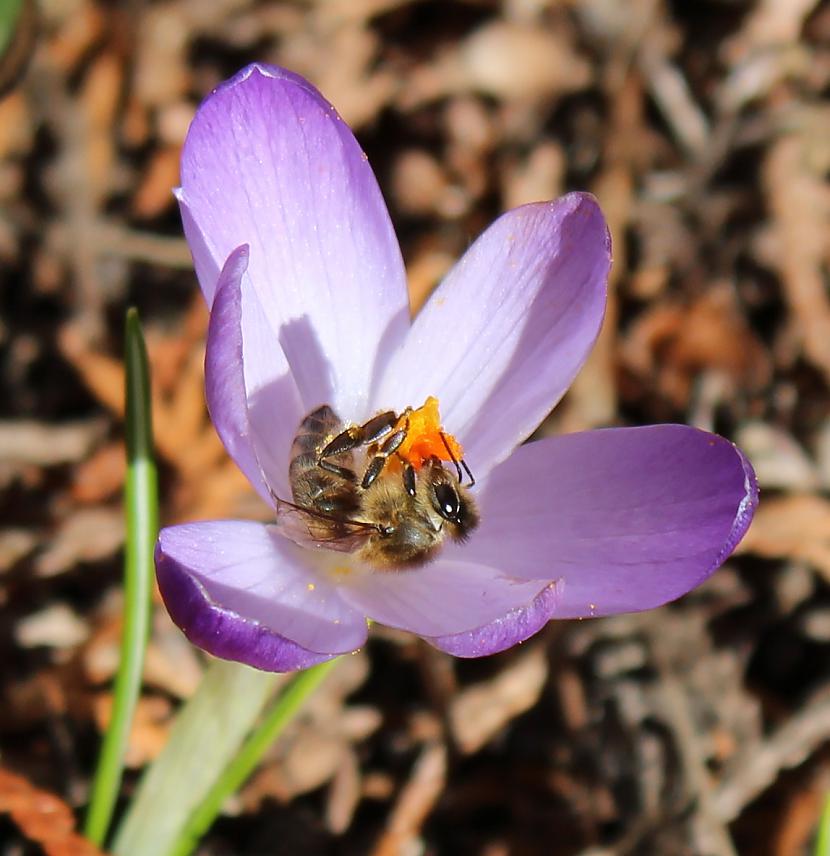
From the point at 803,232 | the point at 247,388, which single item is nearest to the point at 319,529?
the point at 247,388

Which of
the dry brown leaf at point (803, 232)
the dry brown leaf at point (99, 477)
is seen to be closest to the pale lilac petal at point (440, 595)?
the dry brown leaf at point (99, 477)

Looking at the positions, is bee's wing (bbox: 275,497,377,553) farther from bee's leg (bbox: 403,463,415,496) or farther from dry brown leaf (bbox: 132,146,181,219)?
dry brown leaf (bbox: 132,146,181,219)

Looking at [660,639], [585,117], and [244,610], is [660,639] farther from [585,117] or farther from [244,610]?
[585,117]

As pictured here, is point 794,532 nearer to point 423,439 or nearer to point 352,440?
point 423,439

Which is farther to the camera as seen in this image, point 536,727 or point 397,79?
point 397,79

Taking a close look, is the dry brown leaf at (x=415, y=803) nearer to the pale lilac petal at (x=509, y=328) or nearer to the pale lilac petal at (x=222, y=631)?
the pale lilac petal at (x=509, y=328)

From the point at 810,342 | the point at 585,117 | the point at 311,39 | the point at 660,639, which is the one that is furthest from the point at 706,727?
the point at 311,39

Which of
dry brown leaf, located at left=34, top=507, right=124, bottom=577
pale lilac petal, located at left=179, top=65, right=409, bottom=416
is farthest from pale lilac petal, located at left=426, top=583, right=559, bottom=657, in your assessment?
dry brown leaf, located at left=34, top=507, right=124, bottom=577
